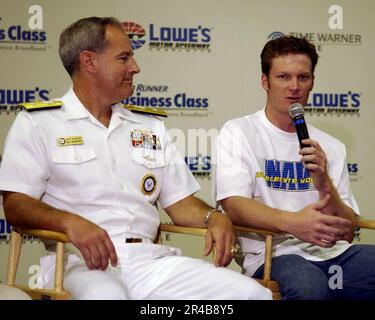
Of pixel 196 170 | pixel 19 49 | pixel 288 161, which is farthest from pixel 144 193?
pixel 19 49

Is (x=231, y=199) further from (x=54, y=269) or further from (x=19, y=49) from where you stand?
(x=19, y=49)

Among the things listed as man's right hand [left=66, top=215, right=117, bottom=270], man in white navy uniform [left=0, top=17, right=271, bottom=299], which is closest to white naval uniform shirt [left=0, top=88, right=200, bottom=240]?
man in white navy uniform [left=0, top=17, right=271, bottom=299]

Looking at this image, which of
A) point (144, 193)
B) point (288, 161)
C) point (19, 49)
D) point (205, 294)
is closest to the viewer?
point (205, 294)

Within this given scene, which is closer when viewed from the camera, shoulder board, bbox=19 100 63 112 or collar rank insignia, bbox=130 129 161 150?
shoulder board, bbox=19 100 63 112

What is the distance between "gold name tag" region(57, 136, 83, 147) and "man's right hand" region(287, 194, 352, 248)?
3.06 ft

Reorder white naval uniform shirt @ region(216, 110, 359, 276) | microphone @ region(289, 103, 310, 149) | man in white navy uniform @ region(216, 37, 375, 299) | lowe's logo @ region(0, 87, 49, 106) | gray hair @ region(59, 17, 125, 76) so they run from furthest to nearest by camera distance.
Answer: lowe's logo @ region(0, 87, 49, 106), white naval uniform shirt @ region(216, 110, 359, 276), gray hair @ region(59, 17, 125, 76), man in white navy uniform @ region(216, 37, 375, 299), microphone @ region(289, 103, 310, 149)

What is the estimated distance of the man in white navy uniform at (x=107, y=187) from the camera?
241 centimetres

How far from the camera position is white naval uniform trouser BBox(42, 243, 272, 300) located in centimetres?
236

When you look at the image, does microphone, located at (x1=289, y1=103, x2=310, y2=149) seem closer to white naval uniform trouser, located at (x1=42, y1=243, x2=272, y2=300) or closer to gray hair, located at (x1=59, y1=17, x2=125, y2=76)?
white naval uniform trouser, located at (x1=42, y1=243, x2=272, y2=300)

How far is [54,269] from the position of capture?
2596mm

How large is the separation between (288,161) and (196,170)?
155cm

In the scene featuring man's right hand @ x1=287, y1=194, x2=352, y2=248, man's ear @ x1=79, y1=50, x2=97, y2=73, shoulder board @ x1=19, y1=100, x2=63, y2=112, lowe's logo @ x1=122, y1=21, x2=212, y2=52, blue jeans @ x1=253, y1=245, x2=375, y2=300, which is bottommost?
blue jeans @ x1=253, y1=245, x2=375, y2=300

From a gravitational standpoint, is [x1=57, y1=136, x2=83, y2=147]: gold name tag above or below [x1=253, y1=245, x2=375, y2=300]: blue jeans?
above

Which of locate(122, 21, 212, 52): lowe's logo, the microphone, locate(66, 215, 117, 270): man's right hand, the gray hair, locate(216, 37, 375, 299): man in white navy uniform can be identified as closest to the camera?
locate(66, 215, 117, 270): man's right hand
